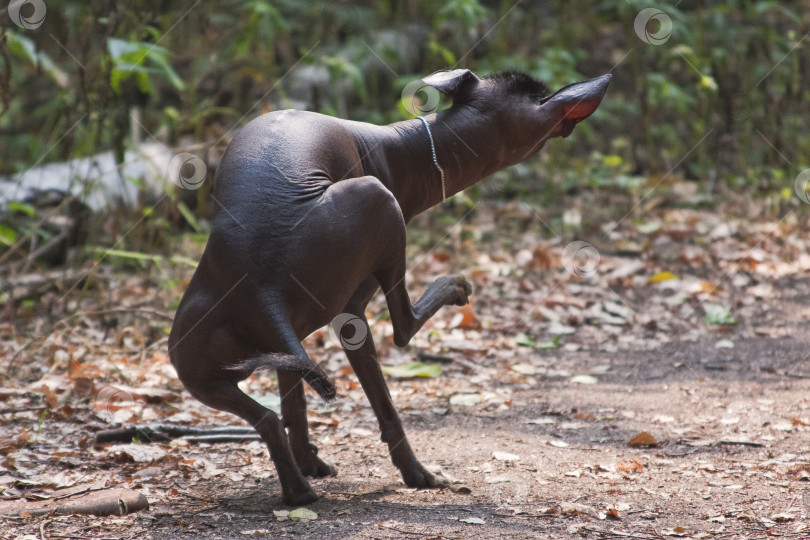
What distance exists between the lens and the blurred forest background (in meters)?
7.15

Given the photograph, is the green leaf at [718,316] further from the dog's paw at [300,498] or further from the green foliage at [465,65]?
the dog's paw at [300,498]

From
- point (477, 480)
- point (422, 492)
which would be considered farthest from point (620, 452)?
point (422, 492)

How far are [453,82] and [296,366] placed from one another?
1.49 meters

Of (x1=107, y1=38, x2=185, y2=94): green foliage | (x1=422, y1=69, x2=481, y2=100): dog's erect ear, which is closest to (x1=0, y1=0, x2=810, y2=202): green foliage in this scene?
(x1=107, y1=38, x2=185, y2=94): green foliage

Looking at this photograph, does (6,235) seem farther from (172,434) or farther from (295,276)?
(295,276)

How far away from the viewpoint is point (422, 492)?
3.51 m

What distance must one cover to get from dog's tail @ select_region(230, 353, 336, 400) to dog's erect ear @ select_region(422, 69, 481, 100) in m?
1.35

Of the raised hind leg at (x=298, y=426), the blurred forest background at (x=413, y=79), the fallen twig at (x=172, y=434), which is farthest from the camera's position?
the blurred forest background at (x=413, y=79)

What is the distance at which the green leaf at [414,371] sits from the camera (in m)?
5.25

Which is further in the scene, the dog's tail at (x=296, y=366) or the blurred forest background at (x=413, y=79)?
the blurred forest background at (x=413, y=79)

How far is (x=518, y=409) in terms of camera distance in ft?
15.4

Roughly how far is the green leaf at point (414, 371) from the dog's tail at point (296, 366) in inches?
85.2

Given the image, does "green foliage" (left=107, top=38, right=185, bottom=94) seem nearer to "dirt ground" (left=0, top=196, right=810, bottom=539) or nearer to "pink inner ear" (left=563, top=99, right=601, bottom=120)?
"dirt ground" (left=0, top=196, right=810, bottom=539)

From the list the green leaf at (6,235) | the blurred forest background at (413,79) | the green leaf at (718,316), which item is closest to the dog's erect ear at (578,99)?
the green leaf at (718,316)
